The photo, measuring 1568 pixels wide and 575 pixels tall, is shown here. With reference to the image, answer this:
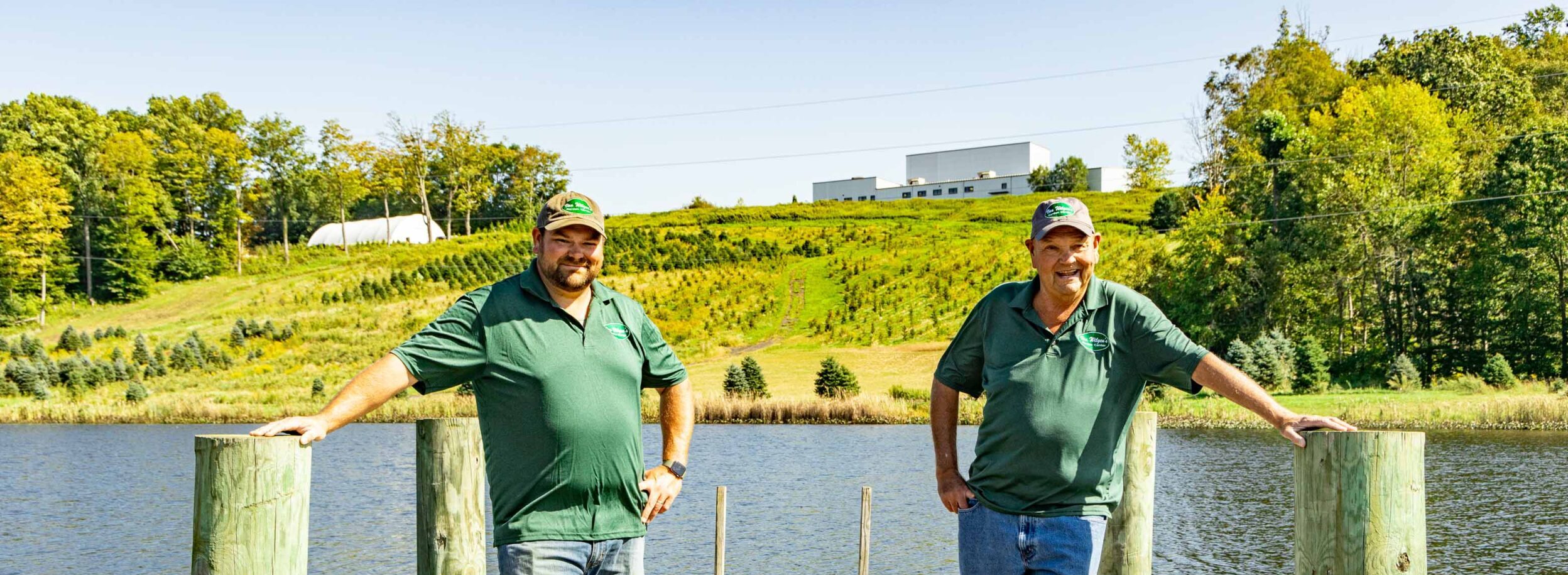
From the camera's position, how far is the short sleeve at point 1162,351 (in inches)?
155

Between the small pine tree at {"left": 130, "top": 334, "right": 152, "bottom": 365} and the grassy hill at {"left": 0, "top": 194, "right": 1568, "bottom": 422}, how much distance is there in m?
1.40

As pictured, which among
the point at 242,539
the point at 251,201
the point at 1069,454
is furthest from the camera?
the point at 251,201

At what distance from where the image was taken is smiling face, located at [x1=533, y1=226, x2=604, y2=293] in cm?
395

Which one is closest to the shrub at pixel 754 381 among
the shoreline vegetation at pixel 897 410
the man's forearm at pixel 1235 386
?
the shoreline vegetation at pixel 897 410

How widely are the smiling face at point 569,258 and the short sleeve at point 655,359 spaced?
0.97 ft

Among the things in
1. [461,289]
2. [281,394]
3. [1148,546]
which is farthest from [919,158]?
[1148,546]

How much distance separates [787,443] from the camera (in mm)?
28641

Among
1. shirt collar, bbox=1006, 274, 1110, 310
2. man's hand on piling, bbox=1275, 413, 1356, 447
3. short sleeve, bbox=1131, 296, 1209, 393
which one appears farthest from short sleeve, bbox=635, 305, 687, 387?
man's hand on piling, bbox=1275, 413, 1356, 447

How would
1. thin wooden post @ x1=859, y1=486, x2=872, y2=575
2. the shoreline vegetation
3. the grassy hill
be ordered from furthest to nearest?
the grassy hill < the shoreline vegetation < thin wooden post @ x1=859, y1=486, x2=872, y2=575

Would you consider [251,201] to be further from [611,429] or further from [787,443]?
[611,429]

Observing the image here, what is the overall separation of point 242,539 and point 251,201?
87102 mm

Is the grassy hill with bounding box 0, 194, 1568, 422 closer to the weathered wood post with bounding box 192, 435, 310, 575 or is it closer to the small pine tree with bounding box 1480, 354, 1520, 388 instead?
the small pine tree with bounding box 1480, 354, 1520, 388

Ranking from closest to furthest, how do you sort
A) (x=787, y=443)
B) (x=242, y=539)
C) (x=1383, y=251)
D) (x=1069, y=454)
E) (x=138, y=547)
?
(x=242, y=539) < (x=1069, y=454) < (x=138, y=547) < (x=787, y=443) < (x=1383, y=251)

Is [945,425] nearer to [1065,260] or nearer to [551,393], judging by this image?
[1065,260]
